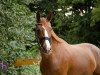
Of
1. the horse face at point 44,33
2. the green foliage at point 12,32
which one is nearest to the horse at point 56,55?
the horse face at point 44,33

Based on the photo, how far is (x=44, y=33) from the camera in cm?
700

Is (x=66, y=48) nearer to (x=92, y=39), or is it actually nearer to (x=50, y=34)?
(x=50, y=34)

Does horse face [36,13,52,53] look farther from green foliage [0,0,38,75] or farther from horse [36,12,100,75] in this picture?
green foliage [0,0,38,75]

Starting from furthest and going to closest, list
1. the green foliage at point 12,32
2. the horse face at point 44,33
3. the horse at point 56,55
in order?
the green foliage at point 12,32 < the horse at point 56,55 < the horse face at point 44,33

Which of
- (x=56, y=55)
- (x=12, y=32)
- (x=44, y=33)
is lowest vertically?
(x=12, y=32)

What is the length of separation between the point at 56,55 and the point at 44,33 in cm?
50

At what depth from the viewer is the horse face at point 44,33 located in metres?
6.91

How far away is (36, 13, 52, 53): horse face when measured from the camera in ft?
22.7

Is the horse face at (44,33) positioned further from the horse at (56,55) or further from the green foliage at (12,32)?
the green foliage at (12,32)

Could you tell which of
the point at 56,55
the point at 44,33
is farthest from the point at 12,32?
the point at 44,33

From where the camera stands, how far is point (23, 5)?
410 inches

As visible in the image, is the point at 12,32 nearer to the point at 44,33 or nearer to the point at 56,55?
the point at 56,55

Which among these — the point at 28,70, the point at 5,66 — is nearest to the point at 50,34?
the point at 5,66

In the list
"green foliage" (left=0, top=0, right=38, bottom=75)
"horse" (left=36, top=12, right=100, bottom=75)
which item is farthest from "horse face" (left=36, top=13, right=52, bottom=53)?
"green foliage" (left=0, top=0, right=38, bottom=75)
